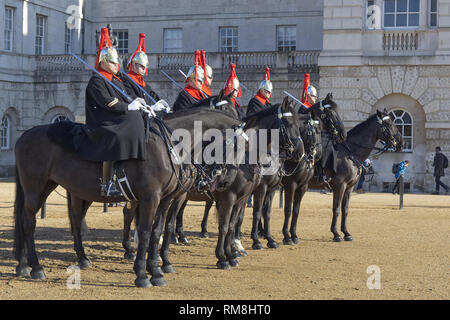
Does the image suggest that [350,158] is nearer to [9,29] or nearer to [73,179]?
[73,179]

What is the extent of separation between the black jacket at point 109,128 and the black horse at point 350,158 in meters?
5.01

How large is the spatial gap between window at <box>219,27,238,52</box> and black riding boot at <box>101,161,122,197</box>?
25.0 m

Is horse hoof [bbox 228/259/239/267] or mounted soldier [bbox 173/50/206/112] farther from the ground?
mounted soldier [bbox 173/50/206/112]

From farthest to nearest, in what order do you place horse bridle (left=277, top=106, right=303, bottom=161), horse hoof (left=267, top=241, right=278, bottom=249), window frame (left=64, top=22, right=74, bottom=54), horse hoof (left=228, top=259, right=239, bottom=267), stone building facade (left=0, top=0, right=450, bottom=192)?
1. window frame (left=64, top=22, right=74, bottom=54)
2. stone building facade (left=0, top=0, right=450, bottom=192)
3. horse hoof (left=267, top=241, right=278, bottom=249)
4. horse bridle (left=277, top=106, right=303, bottom=161)
5. horse hoof (left=228, top=259, right=239, bottom=267)

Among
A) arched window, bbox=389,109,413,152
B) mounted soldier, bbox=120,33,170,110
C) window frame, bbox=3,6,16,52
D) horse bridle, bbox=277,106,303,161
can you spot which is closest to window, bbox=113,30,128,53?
window frame, bbox=3,6,16,52

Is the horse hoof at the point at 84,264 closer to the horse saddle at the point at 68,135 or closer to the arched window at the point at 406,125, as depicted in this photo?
the horse saddle at the point at 68,135

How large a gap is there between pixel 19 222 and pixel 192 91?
12.0 ft

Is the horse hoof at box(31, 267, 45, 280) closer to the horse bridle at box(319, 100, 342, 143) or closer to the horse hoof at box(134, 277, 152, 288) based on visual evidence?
the horse hoof at box(134, 277, 152, 288)

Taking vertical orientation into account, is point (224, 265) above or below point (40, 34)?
below

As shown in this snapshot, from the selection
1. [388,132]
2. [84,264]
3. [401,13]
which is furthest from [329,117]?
[401,13]

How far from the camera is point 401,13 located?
2466cm

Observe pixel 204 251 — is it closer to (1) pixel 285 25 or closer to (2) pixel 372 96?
(2) pixel 372 96

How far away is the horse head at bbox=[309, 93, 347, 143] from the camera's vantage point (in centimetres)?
1202

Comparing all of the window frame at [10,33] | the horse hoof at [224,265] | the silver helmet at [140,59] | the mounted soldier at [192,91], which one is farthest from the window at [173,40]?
the horse hoof at [224,265]
